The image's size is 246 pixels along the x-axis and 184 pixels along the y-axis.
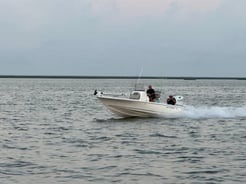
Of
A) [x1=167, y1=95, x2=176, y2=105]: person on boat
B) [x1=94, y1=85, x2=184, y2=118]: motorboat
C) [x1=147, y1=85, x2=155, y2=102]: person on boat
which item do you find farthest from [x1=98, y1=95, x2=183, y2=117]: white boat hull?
[x1=147, y1=85, x2=155, y2=102]: person on boat

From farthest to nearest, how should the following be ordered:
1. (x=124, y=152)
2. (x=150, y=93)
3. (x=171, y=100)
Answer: (x=171, y=100)
(x=150, y=93)
(x=124, y=152)

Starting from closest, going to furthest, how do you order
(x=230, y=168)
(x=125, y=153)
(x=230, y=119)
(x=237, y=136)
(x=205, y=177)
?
(x=205, y=177) → (x=230, y=168) → (x=125, y=153) → (x=237, y=136) → (x=230, y=119)

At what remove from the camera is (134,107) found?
32500mm

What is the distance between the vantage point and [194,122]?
34.1 meters

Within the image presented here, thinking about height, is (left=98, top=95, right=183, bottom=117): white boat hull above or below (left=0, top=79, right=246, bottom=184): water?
above

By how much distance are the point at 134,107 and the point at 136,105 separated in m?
0.18

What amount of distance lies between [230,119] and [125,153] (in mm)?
17852

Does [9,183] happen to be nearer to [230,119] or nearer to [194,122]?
[194,122]

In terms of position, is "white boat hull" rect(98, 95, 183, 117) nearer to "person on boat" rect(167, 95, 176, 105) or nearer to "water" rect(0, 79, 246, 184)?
"person on boat" rect(167, 95, 176, 105)

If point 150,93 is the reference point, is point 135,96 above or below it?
below

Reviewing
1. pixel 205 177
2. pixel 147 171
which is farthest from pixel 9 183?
pixel 205 177

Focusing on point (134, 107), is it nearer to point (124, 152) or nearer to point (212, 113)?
point (212, 113)

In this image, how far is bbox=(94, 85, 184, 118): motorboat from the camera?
→ 106 feet

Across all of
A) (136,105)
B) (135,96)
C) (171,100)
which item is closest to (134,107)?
(136,105)
